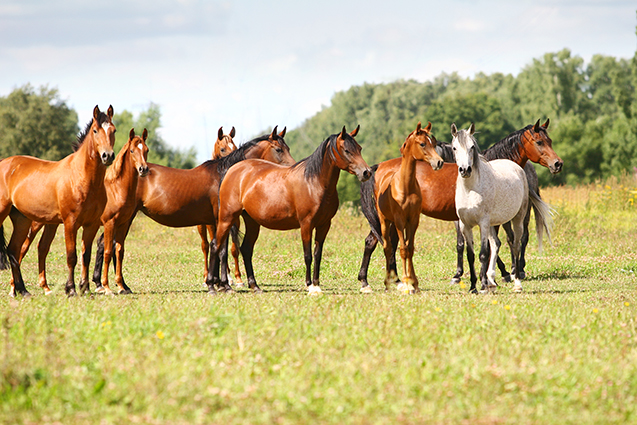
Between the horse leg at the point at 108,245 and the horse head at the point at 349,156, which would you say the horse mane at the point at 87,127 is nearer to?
the horse leg at the point at 108,245

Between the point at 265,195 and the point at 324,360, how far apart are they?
5.15m

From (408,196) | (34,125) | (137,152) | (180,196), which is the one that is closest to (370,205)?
(408,196)

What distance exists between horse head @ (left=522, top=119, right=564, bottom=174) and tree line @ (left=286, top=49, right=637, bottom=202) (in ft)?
63.7

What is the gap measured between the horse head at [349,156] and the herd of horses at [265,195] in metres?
0.02

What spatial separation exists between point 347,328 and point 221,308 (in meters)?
1.74

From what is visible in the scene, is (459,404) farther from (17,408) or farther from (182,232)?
(182,232)

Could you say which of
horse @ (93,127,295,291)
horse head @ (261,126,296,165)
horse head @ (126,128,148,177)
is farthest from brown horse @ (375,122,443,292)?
horse head @ (126,128,148,177)

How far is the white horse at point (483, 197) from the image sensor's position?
8.97m

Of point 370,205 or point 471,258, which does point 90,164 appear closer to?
point 370,205

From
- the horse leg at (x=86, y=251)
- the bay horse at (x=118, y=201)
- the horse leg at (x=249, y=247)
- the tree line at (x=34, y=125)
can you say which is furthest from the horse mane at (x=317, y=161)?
the tree line at (x=34, y=125)

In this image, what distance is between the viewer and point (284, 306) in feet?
23.9

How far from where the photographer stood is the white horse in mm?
8969

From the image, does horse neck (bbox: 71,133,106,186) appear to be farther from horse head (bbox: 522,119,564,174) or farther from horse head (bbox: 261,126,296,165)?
horse head (bbox: 522,119,564,174)

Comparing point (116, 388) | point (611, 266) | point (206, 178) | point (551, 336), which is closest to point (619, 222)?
point (611, 266)
